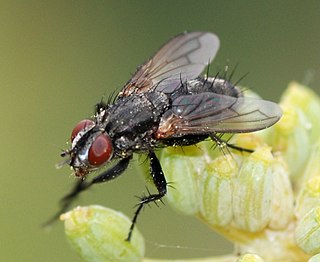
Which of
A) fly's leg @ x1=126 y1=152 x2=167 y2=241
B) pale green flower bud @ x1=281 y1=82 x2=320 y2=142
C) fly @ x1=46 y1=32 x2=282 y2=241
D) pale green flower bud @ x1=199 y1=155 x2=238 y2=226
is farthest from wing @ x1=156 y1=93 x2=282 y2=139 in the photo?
pale green flower bud @ x1=281 y1=82 x2=320 y2=142

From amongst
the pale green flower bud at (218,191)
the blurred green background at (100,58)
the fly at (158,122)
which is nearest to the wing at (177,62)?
the fly at (158,122)

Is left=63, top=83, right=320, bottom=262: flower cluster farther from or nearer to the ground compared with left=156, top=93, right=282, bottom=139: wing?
nearer to the ground

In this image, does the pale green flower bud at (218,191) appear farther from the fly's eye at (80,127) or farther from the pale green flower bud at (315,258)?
the fly's eye at (80,127)

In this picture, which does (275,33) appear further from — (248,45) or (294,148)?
(294,148)

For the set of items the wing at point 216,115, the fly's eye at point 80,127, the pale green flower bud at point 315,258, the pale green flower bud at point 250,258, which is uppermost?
the fly's eye at point 80,127

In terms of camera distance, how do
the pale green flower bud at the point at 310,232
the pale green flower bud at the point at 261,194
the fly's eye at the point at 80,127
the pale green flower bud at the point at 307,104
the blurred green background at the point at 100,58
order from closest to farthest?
the pale green flower bud at the point at 310,232 → the pale green flower bud at the point at 261,194 → the fly's eye at the point at 80,127 → the pale green flower bud at the point at 307,104 → the blurred green background at the point at 100,58

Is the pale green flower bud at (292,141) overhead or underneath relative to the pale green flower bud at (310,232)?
overhead

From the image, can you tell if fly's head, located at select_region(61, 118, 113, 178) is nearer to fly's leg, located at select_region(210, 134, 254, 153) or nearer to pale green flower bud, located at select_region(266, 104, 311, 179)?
fly's leg, located at select_region(210, 134, 254, 153)

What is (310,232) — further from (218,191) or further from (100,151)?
(100,151)
